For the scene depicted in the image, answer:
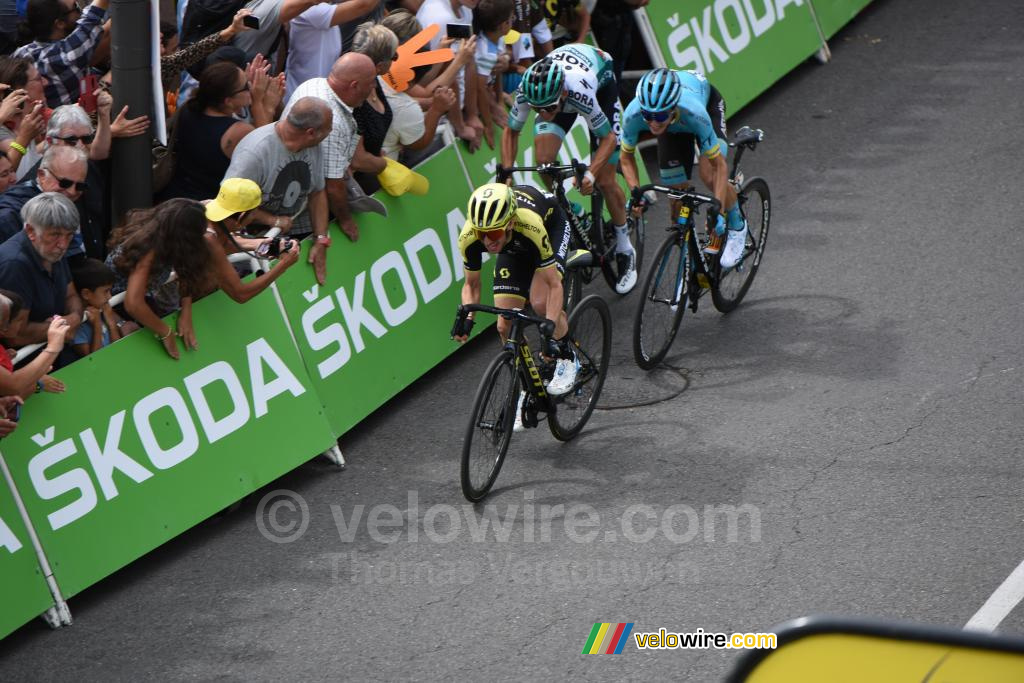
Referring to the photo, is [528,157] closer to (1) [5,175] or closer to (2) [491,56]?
(2) [491,56]

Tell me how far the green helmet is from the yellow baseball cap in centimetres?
221

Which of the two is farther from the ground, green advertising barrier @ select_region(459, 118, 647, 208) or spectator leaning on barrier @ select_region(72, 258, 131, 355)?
spectator leaning on barrier @ select_region(72, 258, 131, 355)

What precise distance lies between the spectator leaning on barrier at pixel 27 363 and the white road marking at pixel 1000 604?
14.9 feet

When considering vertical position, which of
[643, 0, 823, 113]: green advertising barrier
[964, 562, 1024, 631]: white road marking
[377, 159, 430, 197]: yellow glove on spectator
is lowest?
[964, 562, 1024, 631]: white road marking

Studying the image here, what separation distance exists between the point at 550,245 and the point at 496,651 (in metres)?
2.71

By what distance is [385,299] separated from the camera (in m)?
8.76

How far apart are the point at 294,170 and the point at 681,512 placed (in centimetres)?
309

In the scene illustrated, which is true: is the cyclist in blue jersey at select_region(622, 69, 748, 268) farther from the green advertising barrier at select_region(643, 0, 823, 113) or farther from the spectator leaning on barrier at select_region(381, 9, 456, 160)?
the green advertising barrier at select_region(643, 0, 823, 113)

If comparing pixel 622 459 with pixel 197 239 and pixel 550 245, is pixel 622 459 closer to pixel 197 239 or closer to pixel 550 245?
pixel 550 245

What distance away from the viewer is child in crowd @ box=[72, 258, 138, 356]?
6957 millimetres

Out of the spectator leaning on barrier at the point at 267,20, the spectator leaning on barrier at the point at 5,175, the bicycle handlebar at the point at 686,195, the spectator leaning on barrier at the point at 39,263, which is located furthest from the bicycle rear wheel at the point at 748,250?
the spectator leaning on barrier at the point at 5,175

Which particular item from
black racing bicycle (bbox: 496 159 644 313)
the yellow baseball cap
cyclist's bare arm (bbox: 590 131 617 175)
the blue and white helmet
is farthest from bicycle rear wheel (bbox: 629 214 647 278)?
the yellow baseball cap

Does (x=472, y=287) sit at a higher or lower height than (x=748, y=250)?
higher

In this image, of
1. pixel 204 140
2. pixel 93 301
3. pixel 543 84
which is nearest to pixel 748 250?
pixel 543 84
